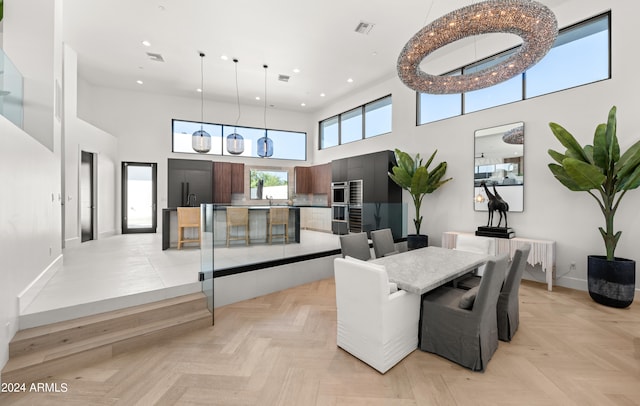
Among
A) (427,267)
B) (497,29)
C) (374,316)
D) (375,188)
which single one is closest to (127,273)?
(374,316)

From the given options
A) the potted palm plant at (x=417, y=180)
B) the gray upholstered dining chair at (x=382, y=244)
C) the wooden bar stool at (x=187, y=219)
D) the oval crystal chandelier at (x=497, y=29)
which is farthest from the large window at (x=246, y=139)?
the oval crystal chandelier at (x=497, y=29)

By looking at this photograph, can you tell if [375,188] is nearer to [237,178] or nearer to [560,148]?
[560,148]

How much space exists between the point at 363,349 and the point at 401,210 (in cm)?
433

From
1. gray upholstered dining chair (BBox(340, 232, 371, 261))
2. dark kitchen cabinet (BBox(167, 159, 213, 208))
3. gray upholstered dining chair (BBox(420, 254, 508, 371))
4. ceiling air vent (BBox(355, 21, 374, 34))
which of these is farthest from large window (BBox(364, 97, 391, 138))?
gray upholstered dining chair (BBox(420, 254, 508, 371))

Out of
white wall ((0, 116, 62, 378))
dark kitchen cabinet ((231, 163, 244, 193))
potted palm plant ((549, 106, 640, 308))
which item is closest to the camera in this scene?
white wall ((0, 116, 62, 378))

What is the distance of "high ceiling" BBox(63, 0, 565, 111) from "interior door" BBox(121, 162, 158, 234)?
231 centimetres

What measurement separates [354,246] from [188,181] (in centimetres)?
654

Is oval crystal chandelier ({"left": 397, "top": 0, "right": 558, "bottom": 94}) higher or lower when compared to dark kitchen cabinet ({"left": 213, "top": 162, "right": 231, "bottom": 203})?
higher

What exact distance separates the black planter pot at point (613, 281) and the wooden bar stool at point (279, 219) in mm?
4283

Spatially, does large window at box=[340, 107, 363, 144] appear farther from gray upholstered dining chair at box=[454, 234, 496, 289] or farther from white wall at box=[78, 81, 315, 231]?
gray upholstered dining chair at box=[454, 234, 496, 289]

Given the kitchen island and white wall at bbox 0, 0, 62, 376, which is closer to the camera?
white wall at bbox 0, 0, 62, 376

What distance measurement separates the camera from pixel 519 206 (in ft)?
15.0

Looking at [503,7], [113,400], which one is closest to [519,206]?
[503,7]

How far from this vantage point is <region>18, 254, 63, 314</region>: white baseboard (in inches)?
90.7
